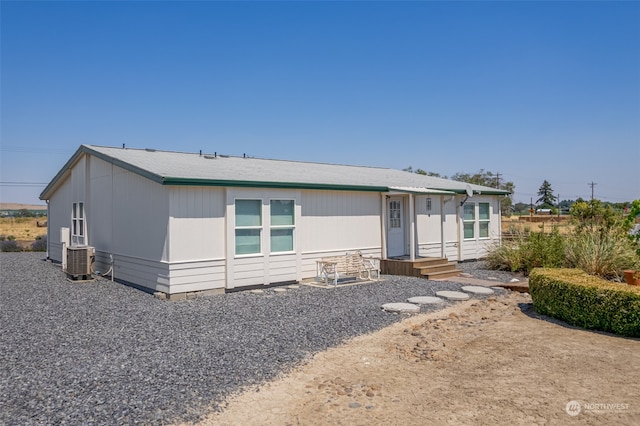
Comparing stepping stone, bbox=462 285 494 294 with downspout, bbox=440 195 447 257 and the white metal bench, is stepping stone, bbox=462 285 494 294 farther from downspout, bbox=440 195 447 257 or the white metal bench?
downspout, bbox=440 195 447 257

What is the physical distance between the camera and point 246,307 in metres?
7.96

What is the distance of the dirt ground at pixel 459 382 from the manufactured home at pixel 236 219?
4520mm

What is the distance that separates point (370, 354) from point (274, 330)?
5.52 ft

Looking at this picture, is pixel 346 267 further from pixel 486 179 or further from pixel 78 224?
pixel 486 179

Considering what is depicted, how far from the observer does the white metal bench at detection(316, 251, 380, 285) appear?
10.6 meters

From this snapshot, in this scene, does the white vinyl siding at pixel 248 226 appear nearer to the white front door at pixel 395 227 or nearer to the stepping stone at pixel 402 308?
the stepping stone at pixel 402 308

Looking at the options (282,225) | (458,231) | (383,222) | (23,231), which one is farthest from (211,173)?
(23,231)

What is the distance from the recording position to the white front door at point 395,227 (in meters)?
13.1

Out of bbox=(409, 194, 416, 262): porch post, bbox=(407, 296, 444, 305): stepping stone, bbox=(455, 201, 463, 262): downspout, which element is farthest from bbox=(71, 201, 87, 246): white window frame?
bbox=(455, 201, 463, 262): downspout

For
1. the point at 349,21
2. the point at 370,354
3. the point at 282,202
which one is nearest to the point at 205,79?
the point at 349,21

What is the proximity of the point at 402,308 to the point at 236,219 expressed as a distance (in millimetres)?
4321

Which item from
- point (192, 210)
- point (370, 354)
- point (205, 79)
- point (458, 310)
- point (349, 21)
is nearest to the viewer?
point (370, 354)

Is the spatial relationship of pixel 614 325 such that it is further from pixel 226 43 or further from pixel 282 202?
pixel 226 43

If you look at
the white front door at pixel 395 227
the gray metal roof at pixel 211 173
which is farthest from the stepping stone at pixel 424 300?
the white front door at pixel 395 227
